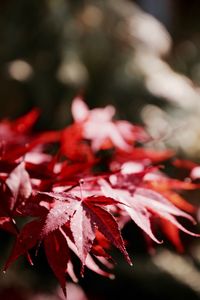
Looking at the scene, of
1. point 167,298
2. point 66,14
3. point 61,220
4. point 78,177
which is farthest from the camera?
point 66,14

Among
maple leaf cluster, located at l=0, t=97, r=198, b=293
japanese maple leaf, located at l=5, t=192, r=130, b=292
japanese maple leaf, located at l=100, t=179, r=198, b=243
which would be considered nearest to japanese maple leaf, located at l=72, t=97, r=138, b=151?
maple leaf cluster, located at l=0, t=97, r=198, b=293

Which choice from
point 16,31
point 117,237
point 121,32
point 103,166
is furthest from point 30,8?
point 117,237

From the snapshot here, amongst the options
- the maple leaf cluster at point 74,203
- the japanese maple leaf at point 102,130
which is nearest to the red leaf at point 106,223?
the maple leaf cluster at point 74,203

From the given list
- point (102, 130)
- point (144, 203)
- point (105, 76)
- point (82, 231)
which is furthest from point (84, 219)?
point (105, 76)

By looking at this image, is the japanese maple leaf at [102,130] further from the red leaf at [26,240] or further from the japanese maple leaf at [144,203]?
the red leaf at [26,240]

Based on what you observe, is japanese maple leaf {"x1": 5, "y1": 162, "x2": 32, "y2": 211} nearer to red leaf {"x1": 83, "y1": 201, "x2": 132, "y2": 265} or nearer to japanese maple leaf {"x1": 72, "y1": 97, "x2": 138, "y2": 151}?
red leaf {"x1": 83, "y1": 201, "x2": 132, "y2": 265}

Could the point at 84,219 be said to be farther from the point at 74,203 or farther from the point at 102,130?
the point at 102,130

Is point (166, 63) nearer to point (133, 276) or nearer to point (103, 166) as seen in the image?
point (103, 166)
